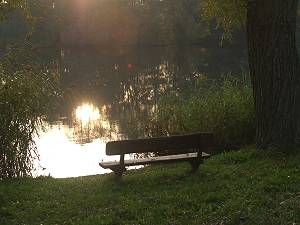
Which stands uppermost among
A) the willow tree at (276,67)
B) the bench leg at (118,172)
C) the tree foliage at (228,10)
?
the tree foliage at (228,10)

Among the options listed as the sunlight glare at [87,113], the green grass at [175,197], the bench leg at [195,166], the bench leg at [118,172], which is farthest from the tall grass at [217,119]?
the sunlight glare at [87,113]

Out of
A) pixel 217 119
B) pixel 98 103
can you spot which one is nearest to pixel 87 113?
pixel 98 103

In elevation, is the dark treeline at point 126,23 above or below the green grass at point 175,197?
above

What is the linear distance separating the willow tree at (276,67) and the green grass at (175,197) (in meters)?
0.44

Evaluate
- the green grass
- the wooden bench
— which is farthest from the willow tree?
the wooden bench

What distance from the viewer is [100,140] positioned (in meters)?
12.8

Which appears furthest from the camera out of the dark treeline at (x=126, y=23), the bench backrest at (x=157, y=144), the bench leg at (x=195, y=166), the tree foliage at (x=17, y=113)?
the dark treeline at (x=126, y=23)

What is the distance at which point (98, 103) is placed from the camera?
63.0 ft

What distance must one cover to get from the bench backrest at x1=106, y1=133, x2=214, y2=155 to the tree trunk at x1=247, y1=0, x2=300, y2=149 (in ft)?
4.59

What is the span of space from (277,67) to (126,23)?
42777 millimetres

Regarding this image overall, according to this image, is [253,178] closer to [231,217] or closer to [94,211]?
[231,217]

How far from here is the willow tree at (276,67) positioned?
7.31m

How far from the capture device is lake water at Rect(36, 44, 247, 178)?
448 inches

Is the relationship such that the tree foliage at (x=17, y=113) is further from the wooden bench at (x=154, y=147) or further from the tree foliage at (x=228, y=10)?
the tree foliage at (x=228, y=10)
